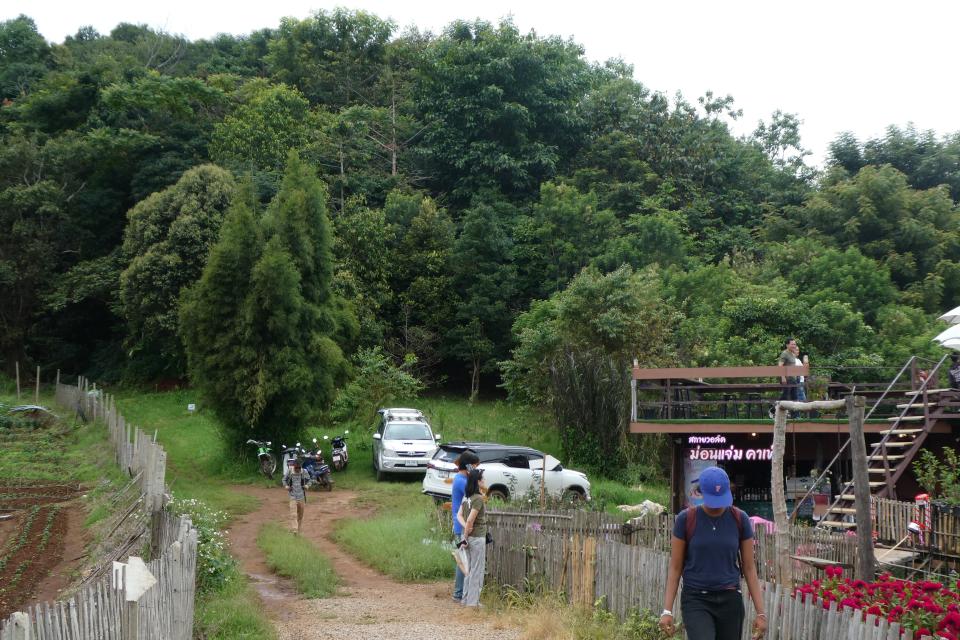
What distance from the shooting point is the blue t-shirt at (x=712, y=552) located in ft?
20.8

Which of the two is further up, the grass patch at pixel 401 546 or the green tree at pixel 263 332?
the green tree at pixel 263 332

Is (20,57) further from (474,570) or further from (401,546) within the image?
(474,570)

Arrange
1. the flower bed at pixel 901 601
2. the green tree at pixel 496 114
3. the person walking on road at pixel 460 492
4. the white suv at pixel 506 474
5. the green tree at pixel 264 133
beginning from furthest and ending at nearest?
1. the green tree at pixel 496 114
2. the green tree at pixel 264 133
3. the white suv at pixel 506 474
4. the person walking on road at pixel 460 492
5. the flower bed at pixel 901 601

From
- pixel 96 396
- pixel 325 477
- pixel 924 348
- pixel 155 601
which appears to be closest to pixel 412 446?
pixel 325 477

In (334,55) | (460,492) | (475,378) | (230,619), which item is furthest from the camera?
(334,55)

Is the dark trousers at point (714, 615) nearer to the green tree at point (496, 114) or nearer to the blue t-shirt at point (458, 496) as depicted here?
the blue t-shirt at point (458, 496)

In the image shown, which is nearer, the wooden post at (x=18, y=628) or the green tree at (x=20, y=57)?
the wooden post at (x=18, y=628)

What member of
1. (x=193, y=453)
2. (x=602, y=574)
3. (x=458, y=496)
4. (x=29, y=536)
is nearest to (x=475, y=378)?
(x=193, y=453)

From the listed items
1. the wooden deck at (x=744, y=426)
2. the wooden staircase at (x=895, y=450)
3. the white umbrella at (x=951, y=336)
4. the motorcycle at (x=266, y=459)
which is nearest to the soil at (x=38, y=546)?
the motorcycle at (x=266, y=459)

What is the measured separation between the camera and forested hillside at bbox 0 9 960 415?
95.3 ft

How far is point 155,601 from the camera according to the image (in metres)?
6.89

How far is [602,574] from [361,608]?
294cm

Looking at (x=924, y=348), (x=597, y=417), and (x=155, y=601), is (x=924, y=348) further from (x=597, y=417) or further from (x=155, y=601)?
(x=155, y=601)

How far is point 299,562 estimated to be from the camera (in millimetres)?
13594
